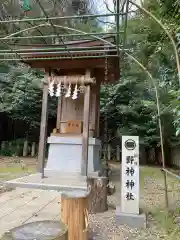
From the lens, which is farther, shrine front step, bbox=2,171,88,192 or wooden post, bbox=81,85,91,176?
wooden post, bbox=81,85,91,176

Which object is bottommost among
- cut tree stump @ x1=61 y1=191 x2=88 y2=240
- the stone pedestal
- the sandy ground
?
the sandy ground

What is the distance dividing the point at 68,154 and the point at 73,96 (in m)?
1.61

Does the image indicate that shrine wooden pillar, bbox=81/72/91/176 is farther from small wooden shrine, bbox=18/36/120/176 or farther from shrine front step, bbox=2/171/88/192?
shrine front step, bbox=2/171/88/192

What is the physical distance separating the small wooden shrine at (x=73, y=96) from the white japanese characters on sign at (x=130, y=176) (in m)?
2.29

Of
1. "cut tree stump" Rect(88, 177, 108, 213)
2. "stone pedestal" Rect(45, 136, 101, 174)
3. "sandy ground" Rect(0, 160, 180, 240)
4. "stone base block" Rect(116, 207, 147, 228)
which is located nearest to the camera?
"sandy ground" Rect(0, 160, 180, 240)

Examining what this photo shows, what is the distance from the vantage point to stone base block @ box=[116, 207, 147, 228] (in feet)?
12.1

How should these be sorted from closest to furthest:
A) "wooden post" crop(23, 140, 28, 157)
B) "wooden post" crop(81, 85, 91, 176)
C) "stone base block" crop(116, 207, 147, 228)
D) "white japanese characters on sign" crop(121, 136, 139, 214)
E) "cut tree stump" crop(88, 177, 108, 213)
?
"stone base block" crop(116, 207, 147, 228), "white japanese characters on sign" crop(121, 136, 139, 214), "cut tree stump" crop(88, 177, 108, 213), "wooden post" crop(81, 85, 91, 176), "wooden post" crop(23, 140, 28, 157)

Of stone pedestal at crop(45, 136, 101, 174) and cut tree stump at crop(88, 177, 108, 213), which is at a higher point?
stone pedestal at crop(45, 136, 101, 174)


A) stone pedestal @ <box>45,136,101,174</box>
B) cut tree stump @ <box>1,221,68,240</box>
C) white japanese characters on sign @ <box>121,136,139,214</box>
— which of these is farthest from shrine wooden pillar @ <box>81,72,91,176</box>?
cut tree stump @ <box>1,221,68,240</box>

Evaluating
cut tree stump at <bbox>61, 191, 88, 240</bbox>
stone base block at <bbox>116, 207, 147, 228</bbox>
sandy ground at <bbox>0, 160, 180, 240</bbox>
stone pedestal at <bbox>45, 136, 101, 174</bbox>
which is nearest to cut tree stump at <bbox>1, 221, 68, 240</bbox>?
cut tree stump at <bbox>61, 191, 88, 240</bbox>

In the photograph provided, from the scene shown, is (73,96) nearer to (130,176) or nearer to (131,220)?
(130,176)

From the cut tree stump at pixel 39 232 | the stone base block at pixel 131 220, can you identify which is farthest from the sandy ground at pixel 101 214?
the cut tree stump at pixel 39 232

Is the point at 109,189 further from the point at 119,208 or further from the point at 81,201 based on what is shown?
the point at 81,201

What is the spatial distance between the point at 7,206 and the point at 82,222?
2134mm
